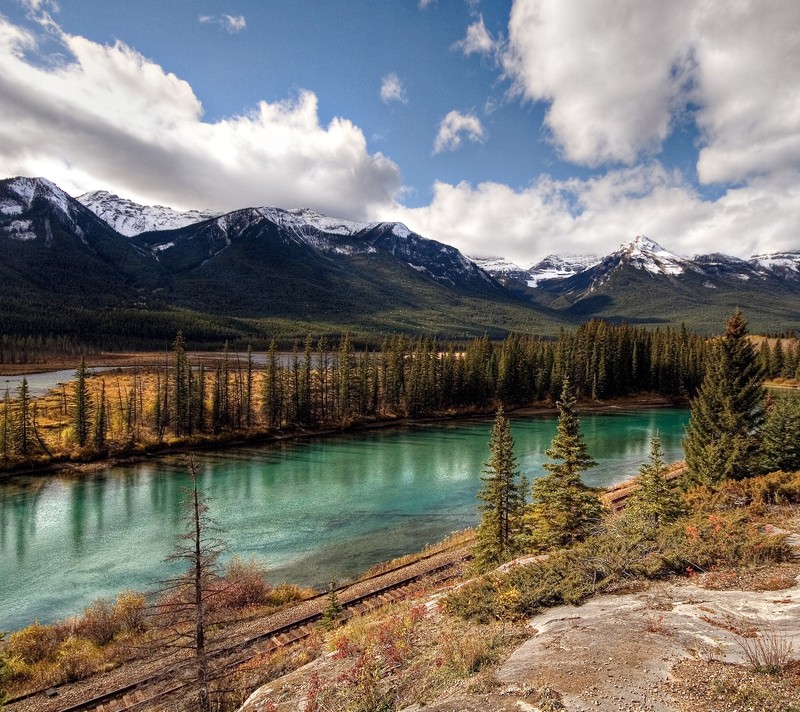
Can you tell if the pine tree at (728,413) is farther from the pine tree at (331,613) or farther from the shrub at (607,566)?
the pine tree at (331,613)

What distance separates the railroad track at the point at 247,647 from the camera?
17609mm

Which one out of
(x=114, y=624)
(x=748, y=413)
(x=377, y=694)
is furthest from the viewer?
(x=748, y=413)

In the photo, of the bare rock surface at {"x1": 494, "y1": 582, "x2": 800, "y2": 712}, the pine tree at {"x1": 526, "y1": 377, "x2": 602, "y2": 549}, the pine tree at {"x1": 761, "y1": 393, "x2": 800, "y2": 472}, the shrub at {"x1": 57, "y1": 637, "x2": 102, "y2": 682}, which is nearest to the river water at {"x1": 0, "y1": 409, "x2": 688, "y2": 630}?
the shrub at {"x1": 57, "y1": 637, "x2": 102, "y2": 682}

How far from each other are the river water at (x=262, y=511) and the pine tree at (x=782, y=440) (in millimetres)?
11126

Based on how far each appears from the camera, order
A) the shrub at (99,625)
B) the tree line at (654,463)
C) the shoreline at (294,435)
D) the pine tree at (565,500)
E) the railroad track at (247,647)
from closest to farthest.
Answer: the railroad track at (247,647) < the pine tree at (565,500) < the tree line at (654,463) < the shrub at (99,625) < the shoreline at (294,435)

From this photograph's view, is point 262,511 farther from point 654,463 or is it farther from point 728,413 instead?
point 728,413

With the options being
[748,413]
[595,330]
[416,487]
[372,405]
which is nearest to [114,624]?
[416,487]

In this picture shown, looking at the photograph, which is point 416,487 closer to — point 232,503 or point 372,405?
point 232,503

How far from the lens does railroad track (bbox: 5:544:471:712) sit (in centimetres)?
1761

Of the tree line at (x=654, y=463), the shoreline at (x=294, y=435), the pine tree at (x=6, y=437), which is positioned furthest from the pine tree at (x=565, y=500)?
the pine tree at (x=6, y=437)

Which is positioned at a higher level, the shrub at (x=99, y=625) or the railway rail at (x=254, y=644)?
the railway rail at (x=254, y=644)

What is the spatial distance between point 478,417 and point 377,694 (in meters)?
86.9

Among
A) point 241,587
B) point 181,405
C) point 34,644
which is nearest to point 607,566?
→ point 241,587

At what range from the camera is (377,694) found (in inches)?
369
